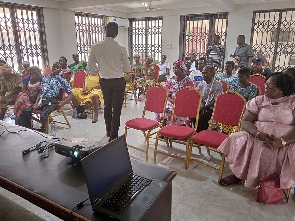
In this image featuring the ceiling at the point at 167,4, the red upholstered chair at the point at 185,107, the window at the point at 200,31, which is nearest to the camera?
the red upholstered chair at the point at 185,107

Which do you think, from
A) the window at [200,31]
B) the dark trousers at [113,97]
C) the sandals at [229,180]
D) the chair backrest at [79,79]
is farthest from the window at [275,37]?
the sandals at [229,180]

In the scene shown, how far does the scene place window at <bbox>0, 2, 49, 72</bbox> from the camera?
602cm

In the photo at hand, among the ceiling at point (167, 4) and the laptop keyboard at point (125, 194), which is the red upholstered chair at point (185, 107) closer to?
the laptop keyboard at point (125, 194)

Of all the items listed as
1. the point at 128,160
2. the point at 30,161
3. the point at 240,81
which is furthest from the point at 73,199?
the point at 240,81

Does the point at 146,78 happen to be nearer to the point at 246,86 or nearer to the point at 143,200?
the point at 246,86

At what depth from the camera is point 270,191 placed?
6.66 feet

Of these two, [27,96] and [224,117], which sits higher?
[27,96]

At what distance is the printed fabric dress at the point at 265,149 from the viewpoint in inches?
79.6

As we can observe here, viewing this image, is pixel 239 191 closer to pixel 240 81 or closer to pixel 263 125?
pixel 263 125

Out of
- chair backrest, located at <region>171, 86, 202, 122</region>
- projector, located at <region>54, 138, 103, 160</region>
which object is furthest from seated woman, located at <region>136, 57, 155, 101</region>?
projector, located at <region>54, 138, 103, 160</region>

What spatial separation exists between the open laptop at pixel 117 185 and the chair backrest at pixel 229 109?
5.37 ft

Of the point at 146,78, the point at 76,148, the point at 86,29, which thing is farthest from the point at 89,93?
the point at 86,29

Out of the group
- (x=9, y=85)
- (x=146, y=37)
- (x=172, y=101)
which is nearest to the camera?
(x=172, y=101)

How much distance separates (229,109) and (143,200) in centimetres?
185
